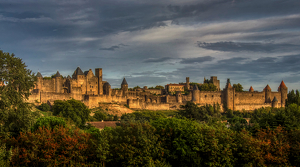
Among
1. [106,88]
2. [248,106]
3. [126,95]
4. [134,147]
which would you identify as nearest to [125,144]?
[134,147]

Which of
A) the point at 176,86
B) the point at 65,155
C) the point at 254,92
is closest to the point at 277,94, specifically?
the point at 254,92

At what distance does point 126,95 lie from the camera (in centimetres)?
7475

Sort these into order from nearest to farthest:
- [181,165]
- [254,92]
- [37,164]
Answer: [37,164] → [181,165] → [254,92]

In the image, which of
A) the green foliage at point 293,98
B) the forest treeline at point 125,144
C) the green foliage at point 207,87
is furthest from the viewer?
the green foliage at point 207,87

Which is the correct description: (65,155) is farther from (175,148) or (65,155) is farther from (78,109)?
(78,109)

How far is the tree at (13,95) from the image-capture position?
23719mm

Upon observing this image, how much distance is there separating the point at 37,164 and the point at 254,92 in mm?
79192

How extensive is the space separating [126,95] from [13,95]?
168 ft

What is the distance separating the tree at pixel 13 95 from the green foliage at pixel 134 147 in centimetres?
689

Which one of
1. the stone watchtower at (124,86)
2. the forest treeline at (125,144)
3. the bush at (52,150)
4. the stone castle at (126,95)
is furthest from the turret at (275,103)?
the bush at (52,150)

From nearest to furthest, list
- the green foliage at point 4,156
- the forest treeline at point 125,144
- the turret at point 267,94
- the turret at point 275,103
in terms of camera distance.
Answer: the green foliage at point 4,156
the forest treeline at point 125,144
the turret at point 275,103
the turret at point 267,94

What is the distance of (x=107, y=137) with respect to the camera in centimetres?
2428

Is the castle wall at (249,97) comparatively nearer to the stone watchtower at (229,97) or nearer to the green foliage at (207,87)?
the stone watchtower at (229,97)

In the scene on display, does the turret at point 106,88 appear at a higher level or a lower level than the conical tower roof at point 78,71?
lower
